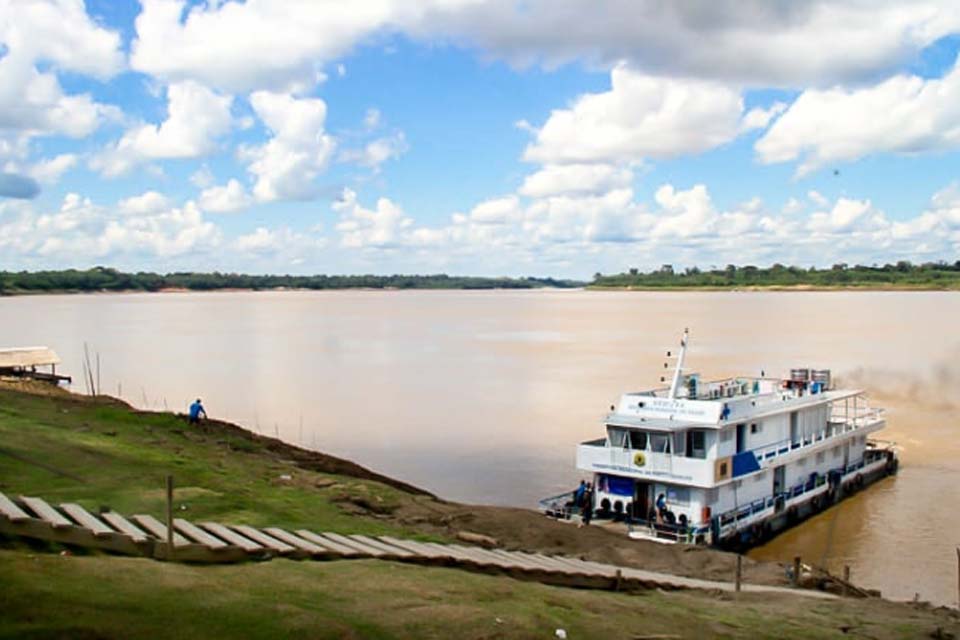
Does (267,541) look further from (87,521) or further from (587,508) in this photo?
(587,508)

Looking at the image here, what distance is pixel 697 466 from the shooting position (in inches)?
Result: 1075

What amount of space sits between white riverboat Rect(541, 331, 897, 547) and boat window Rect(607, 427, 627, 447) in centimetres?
3

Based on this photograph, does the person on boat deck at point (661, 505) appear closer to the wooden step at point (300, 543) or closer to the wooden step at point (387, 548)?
the wooden step at point (387, 548)

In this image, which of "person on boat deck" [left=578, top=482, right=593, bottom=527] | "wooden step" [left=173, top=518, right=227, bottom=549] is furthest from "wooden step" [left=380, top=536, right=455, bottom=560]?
"person on boat deck" [left=578, top=482, right=593, bottom=527]

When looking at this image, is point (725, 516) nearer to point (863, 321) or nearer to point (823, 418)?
point (823, 418)

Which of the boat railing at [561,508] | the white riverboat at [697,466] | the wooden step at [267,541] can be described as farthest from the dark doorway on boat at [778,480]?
the wooden step at [267,541]

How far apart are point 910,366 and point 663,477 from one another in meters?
56.8

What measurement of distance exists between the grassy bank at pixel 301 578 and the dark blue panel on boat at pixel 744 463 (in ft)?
14.6

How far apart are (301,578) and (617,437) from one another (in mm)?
18399

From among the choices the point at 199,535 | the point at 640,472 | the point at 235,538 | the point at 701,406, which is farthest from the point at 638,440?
the point at 199,535

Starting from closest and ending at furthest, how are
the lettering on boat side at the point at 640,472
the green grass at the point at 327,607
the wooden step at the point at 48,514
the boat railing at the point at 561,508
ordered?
1. the green grass at the point at 327,607
2. the wooden step at the point at 48,514
3. the lettering on boat side at the point at 640,472
4. the boat railing at the point at 561,508

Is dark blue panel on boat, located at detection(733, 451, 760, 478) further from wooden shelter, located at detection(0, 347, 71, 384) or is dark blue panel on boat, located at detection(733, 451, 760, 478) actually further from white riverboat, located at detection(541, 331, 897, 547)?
wooden shelter, located at detection(0, 347, 71, 384)

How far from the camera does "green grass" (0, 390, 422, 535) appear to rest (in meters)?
18.9

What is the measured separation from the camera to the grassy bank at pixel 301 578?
9.36m
